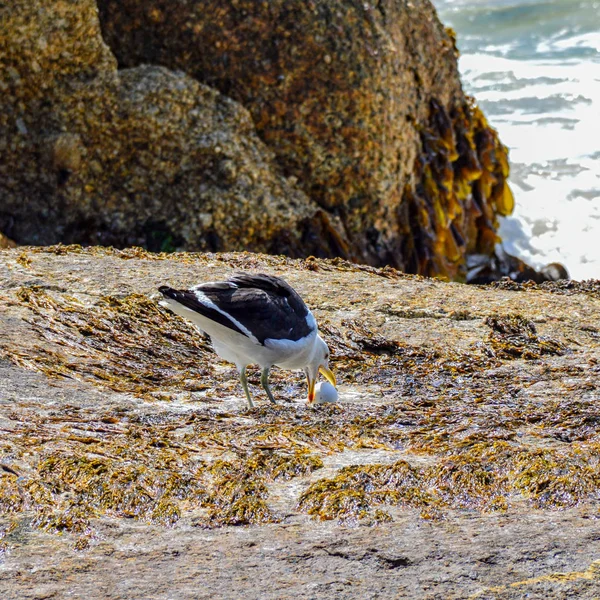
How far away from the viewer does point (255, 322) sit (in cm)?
507

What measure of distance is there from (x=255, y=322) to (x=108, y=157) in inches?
249

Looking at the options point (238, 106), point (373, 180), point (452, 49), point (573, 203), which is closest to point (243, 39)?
point (238, 106)

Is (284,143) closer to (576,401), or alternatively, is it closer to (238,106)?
(238,106)

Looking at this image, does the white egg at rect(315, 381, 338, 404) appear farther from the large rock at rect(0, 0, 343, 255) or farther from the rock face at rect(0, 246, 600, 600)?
the large rock at rect(0, 0, 343, 255)

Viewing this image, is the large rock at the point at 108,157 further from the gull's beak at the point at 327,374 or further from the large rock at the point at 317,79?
the gull's beak at the point at 327,374

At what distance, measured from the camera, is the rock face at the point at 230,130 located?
10.6 metres

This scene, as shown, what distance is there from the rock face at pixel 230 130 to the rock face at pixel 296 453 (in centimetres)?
367

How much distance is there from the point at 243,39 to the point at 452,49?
3878 millimetres

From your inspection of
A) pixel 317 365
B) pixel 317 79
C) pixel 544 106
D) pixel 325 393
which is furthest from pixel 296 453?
pixel 544 106

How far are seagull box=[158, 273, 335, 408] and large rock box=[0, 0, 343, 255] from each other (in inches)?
204

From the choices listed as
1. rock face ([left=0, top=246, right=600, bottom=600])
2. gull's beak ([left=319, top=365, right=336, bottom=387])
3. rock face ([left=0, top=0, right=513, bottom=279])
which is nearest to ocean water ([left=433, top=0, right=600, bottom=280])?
rock face ([left=0, top=0, right=513, bottom=279])

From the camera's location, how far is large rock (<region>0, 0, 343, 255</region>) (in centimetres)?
1052

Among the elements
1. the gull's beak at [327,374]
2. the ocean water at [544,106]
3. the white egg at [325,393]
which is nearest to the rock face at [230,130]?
the ocean water at [544,106]

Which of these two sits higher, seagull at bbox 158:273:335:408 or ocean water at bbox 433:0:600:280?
seagull at bbox 158:273:335:408
